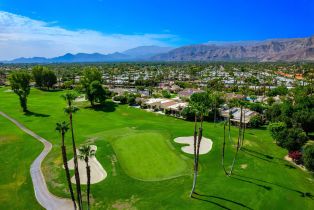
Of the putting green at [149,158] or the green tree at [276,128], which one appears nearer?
the putting green at [149,158]

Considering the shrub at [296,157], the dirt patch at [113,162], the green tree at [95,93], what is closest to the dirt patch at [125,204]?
the dirt patch at [113,162]

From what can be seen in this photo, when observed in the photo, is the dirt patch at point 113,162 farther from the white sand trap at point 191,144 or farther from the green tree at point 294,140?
the green tree at point 294,140

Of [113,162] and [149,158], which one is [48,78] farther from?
[149,158]

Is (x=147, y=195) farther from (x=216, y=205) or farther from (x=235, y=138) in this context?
(x=235, y=138)

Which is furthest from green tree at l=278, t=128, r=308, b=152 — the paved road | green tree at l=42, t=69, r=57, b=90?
green tree at l=42, t=69, r=57, b=90

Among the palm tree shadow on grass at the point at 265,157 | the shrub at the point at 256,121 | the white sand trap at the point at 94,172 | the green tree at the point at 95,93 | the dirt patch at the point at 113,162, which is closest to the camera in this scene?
the white sand trap at the point at 94,172

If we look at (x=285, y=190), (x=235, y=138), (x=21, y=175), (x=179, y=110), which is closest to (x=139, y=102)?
(x=179, y=110)
